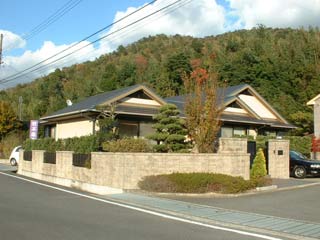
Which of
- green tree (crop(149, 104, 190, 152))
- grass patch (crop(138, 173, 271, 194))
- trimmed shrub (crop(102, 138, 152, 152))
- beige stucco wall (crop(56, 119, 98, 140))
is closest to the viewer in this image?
grass patch (crop(138, 173, 271, 194))

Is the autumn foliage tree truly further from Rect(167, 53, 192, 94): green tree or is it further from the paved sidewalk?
Rect(167, 53, 192, 94): green tree

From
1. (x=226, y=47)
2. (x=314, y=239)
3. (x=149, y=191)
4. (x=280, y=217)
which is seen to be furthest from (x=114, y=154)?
(x=226, y=47)

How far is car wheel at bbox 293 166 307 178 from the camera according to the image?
80.6 ft

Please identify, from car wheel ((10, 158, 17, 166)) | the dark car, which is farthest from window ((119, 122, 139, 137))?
car wheel ((10, 158, 17, 166))

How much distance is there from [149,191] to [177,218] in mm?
4819

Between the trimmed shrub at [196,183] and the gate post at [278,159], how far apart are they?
22.7ft

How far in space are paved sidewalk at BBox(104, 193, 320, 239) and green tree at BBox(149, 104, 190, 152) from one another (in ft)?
16.5

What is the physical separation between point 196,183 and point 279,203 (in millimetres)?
2985

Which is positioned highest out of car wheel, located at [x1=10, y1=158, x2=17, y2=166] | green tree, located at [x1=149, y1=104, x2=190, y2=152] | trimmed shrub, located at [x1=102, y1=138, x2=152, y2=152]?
green tree, located at [x1=149, y1=104, x2=190, y2=152]

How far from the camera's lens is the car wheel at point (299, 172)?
2458cm

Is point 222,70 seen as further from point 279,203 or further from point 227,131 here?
point 279,203

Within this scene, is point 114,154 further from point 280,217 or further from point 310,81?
point 310,81

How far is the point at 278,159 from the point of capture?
23.4 meters

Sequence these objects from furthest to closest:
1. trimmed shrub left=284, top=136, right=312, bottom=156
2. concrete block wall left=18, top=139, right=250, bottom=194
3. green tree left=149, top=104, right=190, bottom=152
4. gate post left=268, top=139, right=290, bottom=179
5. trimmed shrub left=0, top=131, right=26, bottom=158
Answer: trimmed shrub left=0, top=131, right=26, bottom=158 < trimmed shrub left=284, top=136, right=312, bottom=156 < gate post left=268, top=139, right=290, bottom=179 < green tree left=149, top=104, right=190, bottom=152 < concrete block wall left=18, top=139, right=250, bottom=194
